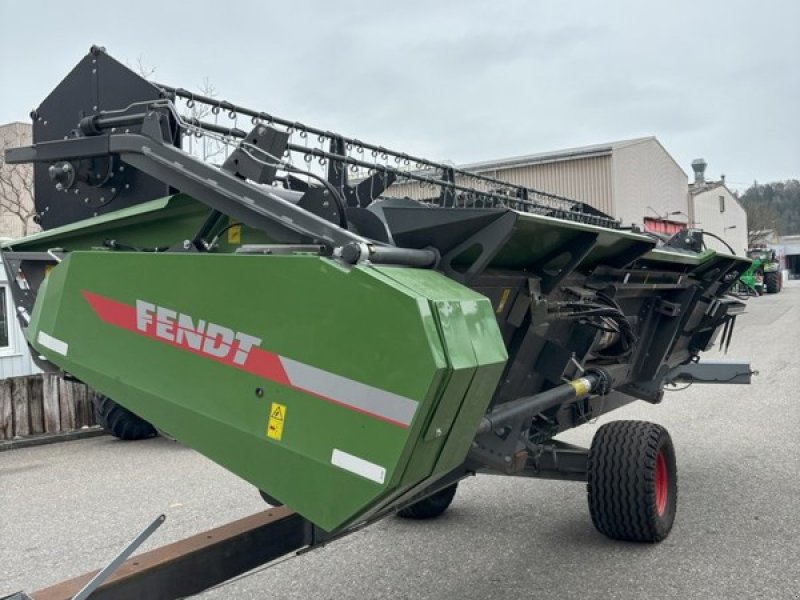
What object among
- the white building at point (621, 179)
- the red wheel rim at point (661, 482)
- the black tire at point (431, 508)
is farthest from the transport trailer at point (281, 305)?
the white building at point (621, 179)

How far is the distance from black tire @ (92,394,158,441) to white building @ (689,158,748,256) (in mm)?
29187

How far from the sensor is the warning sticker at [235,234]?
272 cm

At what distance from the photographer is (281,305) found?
234 centimetres

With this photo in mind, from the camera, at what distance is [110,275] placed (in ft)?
8.83

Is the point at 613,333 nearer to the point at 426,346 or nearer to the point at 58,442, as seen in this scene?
the point at 426,346

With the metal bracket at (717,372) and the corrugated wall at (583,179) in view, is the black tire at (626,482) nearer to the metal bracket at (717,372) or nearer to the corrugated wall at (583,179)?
the metal bracket at (717,372)

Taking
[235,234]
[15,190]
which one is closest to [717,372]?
[235,234]

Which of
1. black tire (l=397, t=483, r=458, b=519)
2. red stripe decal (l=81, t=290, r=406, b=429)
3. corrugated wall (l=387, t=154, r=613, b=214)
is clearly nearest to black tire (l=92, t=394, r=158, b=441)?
black tire (l=397, t=483, r=458, b=519)

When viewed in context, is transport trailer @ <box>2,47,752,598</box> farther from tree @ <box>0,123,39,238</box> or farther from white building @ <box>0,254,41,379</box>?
tree @ <box>0,123,39,238</box>

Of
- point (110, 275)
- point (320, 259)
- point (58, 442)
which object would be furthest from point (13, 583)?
point (58, 442)

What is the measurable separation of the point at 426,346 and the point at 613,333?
2.94 m

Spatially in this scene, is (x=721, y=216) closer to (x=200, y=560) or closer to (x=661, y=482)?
(x=661, y=482)

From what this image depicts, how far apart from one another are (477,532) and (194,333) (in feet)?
10.4

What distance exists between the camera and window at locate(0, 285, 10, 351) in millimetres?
10984
